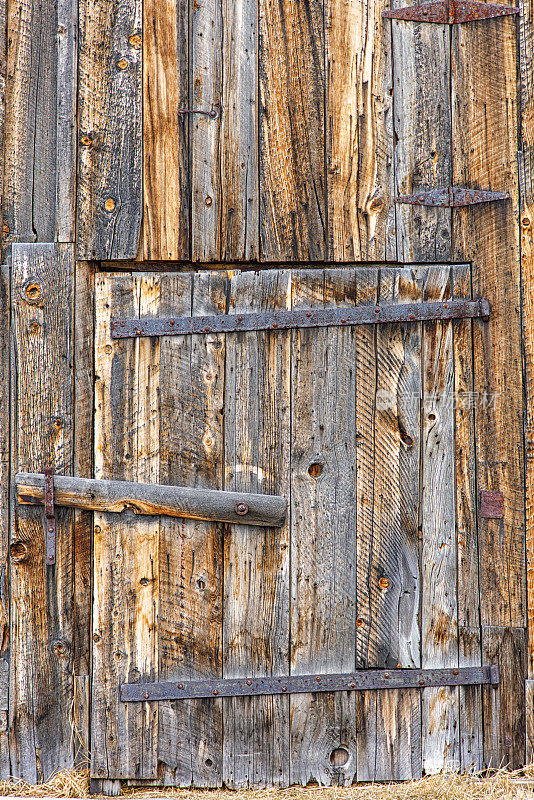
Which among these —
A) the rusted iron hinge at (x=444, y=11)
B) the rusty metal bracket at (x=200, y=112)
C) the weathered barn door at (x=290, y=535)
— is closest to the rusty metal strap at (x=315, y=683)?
the weathered barn door at (x=290, y=535)

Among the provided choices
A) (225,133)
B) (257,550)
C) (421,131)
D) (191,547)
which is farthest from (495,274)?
(191,547)

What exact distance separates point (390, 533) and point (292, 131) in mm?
1539

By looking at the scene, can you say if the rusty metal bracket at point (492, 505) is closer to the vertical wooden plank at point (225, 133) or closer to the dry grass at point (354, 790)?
the dry grass at point (354, 790)

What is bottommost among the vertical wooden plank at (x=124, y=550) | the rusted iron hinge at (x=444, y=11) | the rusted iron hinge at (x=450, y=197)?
the vertical wooden plank at (x=124, y=550)

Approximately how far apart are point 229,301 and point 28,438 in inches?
35.3

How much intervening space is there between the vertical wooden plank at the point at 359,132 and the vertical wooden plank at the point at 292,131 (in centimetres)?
4

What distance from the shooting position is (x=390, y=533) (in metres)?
2.59

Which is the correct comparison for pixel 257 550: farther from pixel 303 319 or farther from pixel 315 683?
pixel 303 319

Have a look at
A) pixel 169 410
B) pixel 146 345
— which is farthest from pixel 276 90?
pixel 169 410

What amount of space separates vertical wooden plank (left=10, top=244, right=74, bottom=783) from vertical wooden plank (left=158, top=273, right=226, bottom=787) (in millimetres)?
356

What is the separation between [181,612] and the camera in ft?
8.34

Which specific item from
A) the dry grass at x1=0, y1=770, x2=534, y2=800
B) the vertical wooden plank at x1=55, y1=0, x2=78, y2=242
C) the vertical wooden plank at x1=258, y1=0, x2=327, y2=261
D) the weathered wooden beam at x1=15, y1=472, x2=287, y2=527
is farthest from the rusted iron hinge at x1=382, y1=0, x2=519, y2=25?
the dry grass at x1=0, y1=770, x2=534, y2=800

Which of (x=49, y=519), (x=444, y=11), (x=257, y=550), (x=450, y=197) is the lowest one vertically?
(x=257, y=550)

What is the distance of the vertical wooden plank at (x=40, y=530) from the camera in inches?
100
